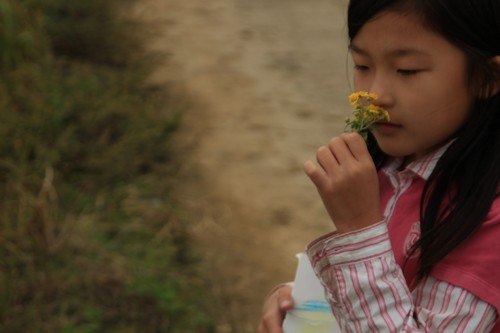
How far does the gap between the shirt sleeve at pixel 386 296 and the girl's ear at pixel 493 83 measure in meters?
0.27

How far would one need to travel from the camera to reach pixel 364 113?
1.27 metres

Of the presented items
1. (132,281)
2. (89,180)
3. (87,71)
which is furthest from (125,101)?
(132,281)

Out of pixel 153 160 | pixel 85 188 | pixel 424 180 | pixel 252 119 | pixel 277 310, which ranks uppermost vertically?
pixel 252 119

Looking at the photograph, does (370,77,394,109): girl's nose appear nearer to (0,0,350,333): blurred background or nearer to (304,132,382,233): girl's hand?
(304,132,382,233): girl's hand

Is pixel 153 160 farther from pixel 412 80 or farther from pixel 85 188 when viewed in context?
pixel 412 80

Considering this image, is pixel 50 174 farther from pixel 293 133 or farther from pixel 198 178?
pixel 293 133

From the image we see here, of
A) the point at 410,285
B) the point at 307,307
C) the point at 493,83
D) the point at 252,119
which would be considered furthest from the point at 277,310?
the point at 252,119

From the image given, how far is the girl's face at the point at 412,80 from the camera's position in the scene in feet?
4.05

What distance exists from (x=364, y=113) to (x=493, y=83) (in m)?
0.21

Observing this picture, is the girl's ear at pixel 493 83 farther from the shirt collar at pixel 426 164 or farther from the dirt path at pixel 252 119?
the dirt path at pixel 252 119

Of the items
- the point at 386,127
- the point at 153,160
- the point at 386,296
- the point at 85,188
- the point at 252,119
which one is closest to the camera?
the point at 386,296

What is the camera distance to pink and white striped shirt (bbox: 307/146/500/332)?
1175 mm

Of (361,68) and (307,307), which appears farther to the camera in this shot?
(307,307)

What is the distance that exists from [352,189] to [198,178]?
2.34 metres
